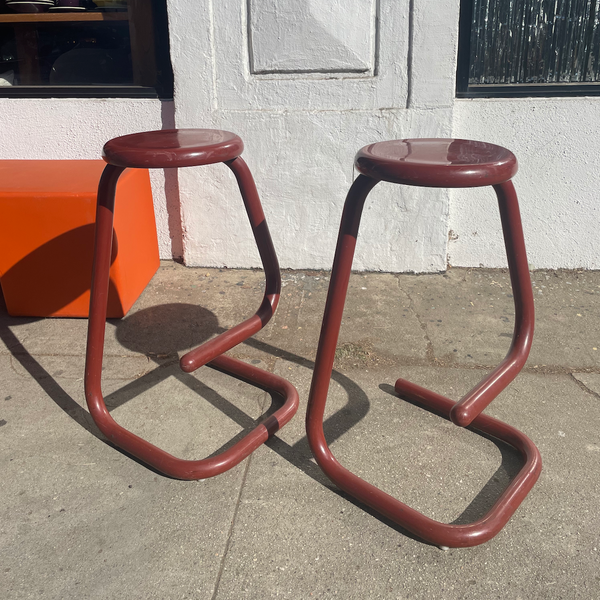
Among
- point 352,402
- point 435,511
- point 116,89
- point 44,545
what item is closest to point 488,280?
point 352,402

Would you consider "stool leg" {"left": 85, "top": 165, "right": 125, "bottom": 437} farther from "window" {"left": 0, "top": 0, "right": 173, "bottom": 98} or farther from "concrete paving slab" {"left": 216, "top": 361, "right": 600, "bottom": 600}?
"window" {"left": 0, "top": 0, "right": 173, "bottom": 98}

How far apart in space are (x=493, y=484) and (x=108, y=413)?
1332 millimetres

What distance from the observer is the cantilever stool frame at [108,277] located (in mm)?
1803

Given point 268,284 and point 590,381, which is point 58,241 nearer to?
point 268,284

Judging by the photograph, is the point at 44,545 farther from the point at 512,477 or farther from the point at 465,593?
the point at 512,477

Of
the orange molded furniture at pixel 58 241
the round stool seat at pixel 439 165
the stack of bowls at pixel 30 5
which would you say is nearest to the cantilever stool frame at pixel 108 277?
the round stool seat at pixel 439 165

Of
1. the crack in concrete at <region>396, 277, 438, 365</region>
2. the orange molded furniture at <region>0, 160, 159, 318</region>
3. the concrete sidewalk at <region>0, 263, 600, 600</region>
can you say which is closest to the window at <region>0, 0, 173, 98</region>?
the orange molded furniture at <region>0, 160, 159, 318</region>

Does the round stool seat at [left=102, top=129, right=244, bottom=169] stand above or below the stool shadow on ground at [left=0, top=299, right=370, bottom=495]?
above

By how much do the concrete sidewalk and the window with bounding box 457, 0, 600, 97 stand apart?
1146 millimetres

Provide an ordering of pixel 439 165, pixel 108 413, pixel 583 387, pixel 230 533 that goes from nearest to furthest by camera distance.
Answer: pixel 439 165 < pixel 230 533 < pixel 108 413 < pixel 583 387

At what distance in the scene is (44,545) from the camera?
5.56 feet

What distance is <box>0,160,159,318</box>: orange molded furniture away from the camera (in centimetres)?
273

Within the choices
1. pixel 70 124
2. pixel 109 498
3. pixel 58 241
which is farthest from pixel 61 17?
pixel 109 498

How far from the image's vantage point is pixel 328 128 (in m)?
3.18
